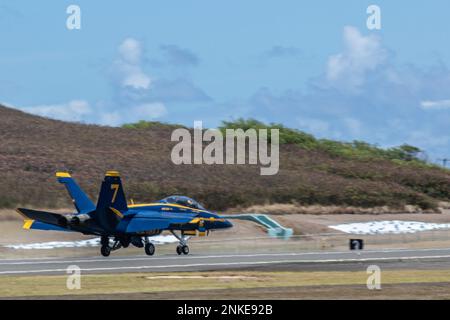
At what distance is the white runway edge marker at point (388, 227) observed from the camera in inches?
2554

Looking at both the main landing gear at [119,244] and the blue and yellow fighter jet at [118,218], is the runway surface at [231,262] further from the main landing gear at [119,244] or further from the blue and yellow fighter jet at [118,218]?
the blue and yellow fighter jet at [118,218]


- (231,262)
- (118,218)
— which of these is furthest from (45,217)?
(231,262)

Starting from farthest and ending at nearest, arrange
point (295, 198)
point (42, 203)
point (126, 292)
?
point (295, 198) < point (42, 203) < point (126, 292)

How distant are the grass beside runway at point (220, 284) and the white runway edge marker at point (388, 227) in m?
30.4

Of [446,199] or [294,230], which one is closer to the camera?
[294,230]

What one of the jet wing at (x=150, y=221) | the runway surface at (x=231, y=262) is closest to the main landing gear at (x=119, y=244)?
the runway surface at (x=231, y=262)

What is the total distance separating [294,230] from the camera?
59.6 m

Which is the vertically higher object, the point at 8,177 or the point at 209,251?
the point at 8,177

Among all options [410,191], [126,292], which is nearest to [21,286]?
[126,292]

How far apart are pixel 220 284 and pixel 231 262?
9358 millimetres

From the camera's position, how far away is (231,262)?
1506 inches

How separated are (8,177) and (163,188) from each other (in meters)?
10.6

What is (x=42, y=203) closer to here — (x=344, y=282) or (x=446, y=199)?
(x=344, y=282)

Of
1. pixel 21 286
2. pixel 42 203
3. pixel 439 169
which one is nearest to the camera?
pixel 21 286
